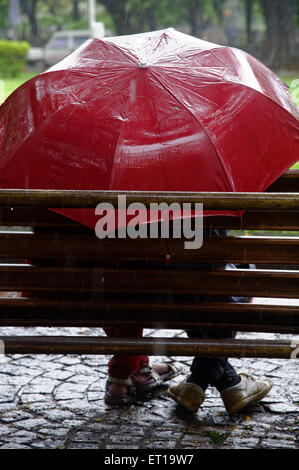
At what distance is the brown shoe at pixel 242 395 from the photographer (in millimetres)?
3615

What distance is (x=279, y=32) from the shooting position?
17.4m

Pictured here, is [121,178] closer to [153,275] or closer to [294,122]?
[153,275]

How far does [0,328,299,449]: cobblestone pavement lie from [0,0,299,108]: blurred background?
962cm

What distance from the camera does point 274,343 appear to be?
285cm

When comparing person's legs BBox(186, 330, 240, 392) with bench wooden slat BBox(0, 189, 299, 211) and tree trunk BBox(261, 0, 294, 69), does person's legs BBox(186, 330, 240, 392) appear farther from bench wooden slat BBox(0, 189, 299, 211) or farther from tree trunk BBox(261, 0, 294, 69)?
tree trunk BBox(261, 0, 294, 69)

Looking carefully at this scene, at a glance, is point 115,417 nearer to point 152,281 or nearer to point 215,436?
point 215,436

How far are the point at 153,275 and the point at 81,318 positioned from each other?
1.17ft

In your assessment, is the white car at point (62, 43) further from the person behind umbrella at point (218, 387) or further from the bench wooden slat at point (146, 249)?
the bench wooden slat at point (146, 249)

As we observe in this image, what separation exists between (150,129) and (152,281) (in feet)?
1.99

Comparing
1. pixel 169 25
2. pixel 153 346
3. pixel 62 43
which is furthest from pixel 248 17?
pixel 153 346

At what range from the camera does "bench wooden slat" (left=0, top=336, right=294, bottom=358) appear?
2.83 meters

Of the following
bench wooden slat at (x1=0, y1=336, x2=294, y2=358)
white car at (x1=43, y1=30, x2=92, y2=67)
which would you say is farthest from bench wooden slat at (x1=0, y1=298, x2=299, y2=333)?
white car at (x1=43, y1=30, x2=92, y2=67)

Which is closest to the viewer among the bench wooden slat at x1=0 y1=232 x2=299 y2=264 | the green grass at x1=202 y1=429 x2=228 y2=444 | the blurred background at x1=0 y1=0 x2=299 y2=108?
the bench wooden slat at x1=0 y1=232 x2=299 y2=264

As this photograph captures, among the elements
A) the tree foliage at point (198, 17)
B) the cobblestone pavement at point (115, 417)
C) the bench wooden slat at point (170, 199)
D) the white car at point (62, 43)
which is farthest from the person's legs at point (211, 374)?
the white car at point (62, 43)
